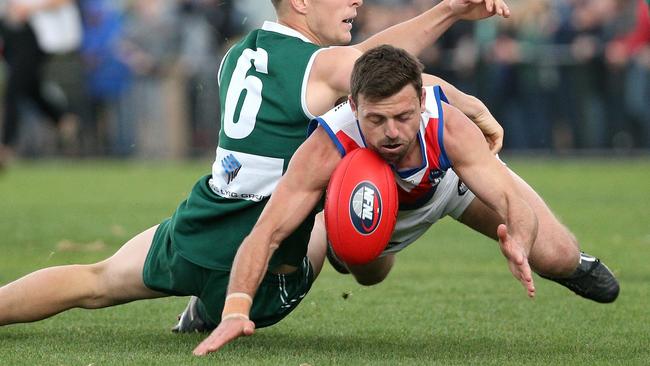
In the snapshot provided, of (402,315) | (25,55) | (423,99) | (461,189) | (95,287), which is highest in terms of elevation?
(423,99)

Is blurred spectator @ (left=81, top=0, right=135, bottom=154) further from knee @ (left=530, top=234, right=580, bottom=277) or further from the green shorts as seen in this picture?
knee @ (left=530, top=234, right=580, bottom=277)

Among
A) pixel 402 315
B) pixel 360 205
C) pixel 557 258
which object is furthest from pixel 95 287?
pixel 557 258

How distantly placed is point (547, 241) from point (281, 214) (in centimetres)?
132

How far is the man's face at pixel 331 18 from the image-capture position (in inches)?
234

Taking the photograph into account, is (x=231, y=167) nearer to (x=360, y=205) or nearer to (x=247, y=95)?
(x=247, y=95)

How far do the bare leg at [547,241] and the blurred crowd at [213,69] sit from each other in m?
11.9

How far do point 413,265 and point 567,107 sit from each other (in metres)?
11.2

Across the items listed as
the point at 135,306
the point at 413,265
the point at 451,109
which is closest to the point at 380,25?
the point at 413,265

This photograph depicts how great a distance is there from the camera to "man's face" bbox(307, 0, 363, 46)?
19.5 feet

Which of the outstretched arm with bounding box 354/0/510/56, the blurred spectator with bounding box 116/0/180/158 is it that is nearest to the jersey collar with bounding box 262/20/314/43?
the outstretched arm with bounding box 354/0/510/56

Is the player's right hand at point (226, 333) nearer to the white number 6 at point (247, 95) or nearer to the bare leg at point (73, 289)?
the bare leg at point (73, 289)

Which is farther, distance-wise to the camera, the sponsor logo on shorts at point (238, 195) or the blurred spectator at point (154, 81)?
the blurred spectator at point (154, 81)

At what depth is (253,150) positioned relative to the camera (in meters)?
5.78

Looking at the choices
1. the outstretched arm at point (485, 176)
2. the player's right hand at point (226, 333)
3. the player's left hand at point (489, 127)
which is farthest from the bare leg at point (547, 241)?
the player's right hand at point (226, 333)
